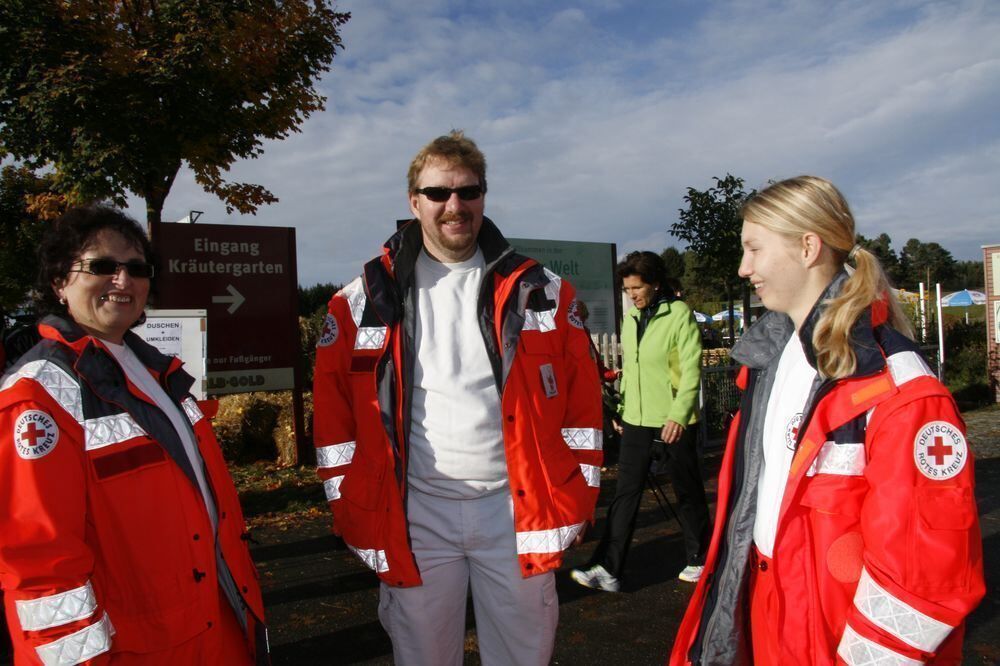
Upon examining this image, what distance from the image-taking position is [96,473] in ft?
6.15

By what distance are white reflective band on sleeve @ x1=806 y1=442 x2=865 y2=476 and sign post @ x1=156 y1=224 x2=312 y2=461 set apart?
6.71 metres

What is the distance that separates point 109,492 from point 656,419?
143 inches

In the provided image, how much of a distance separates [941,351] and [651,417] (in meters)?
13.2

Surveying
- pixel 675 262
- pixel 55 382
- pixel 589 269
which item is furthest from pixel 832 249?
pixel 675 262

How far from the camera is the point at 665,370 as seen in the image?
Answer: 4969 millimetres

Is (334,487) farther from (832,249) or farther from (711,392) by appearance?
(711,392)

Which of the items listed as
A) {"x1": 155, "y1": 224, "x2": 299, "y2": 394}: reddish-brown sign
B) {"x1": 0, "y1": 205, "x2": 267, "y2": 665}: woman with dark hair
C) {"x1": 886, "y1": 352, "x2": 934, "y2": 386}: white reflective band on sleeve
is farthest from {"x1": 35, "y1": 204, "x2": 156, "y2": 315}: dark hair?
{"x1": 155, "y1": 224, "x2": 299, "y2": 394}: reddish-brown sign

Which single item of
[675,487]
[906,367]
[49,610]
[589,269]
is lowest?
[675,487]

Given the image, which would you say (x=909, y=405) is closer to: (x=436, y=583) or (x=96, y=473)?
(x=436, y=583)

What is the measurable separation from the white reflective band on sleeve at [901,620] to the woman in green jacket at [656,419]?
10.2 ft

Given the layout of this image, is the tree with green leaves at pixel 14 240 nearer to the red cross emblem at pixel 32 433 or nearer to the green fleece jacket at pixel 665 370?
the green fleece jacket at pixel 665 370

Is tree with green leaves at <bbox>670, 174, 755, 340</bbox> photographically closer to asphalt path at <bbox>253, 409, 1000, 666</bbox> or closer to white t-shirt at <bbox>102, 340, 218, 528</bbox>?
asphalt path at <bbox>253, 409, 1000, 666</bbox>

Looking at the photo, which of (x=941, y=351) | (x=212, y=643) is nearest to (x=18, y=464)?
(x=212, y=643)

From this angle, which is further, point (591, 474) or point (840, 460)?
point (591, 474)
